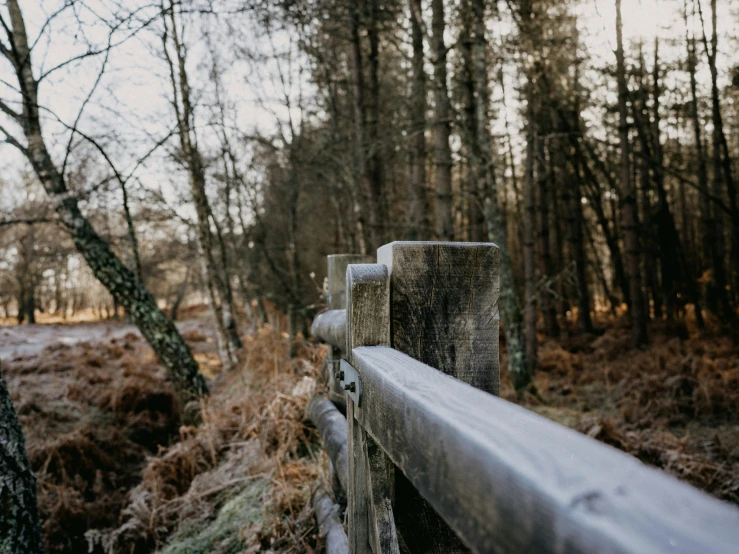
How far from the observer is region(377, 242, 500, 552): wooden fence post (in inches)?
47.3

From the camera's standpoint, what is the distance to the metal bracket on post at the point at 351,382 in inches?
50.7

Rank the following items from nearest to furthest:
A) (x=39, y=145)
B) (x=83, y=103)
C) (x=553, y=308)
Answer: (x=83, y=103) < (x=39, y=145) < (x=553, y=308)

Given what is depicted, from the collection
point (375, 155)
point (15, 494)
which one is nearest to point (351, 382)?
Result: point (15, 494)

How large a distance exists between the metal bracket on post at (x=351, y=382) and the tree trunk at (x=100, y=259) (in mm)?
5220

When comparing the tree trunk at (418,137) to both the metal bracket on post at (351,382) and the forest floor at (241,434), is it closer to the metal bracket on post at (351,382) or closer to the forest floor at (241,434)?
the forest floor at (241,434)

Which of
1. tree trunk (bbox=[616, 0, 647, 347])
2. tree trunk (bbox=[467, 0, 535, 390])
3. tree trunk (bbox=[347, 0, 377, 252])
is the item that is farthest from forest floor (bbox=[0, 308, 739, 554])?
tree trunk (bbox=[347, 0, 377, 252])

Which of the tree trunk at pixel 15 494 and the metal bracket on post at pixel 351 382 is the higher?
the metal bracket on post at pixel 351 382

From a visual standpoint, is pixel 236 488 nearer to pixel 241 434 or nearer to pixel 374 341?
pixel 241 434

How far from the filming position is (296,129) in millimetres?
11852

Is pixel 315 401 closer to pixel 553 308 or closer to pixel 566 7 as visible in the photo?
pixel 566 7

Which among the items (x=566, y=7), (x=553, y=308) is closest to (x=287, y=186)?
(x=566, y=7)

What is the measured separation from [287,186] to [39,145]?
5825mm

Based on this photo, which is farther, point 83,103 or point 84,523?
point 83,103

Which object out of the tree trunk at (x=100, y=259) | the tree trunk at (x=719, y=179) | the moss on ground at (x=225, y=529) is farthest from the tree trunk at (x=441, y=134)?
the moss on ground at (x=225, y=529)
